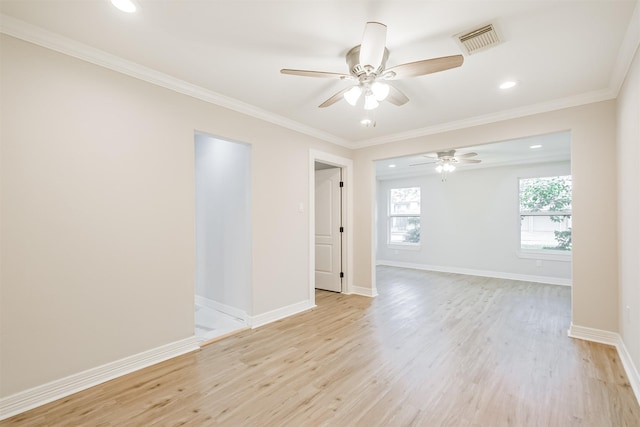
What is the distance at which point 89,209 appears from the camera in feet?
7.47

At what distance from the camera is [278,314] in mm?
3752

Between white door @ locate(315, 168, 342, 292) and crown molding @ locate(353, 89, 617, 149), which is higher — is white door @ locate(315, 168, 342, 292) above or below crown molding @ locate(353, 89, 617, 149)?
below

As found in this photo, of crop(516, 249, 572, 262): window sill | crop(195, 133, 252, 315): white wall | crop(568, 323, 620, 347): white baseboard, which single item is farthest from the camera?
crop(516, 249, 572, 262): window sill

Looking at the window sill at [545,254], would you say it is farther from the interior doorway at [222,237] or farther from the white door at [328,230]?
the interior doorway at [222,237]

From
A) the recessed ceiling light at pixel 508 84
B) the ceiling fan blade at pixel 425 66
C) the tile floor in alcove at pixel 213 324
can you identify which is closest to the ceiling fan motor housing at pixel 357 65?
the ceiling fan blade at pixel 425 66

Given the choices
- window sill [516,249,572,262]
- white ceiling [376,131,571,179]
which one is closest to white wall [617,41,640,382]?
white ceiling [376,131,571,179]

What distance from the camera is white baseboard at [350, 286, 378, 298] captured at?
16.0ft

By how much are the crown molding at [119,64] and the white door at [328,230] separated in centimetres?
159

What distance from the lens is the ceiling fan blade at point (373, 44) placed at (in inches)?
68.6

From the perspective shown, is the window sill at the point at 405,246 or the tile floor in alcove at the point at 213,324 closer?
the tile floor in alcove at the point at 213,324

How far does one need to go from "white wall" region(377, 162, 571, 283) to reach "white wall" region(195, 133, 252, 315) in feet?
17.2

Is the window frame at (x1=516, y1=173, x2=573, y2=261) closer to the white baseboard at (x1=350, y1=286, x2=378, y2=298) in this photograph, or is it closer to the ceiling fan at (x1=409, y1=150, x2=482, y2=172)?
the ceiling fan at (x1=409, y1=150, x2=482, y2=172)

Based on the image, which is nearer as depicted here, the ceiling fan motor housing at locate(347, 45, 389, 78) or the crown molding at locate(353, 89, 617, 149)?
the ceiling fan motor housing at locate(347, 45, 389, 78)

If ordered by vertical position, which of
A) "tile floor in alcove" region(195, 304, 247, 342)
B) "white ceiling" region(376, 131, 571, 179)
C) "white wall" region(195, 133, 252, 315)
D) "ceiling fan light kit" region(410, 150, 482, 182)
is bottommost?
"tile floor in alcove" region(195, 304, 247, 342)
